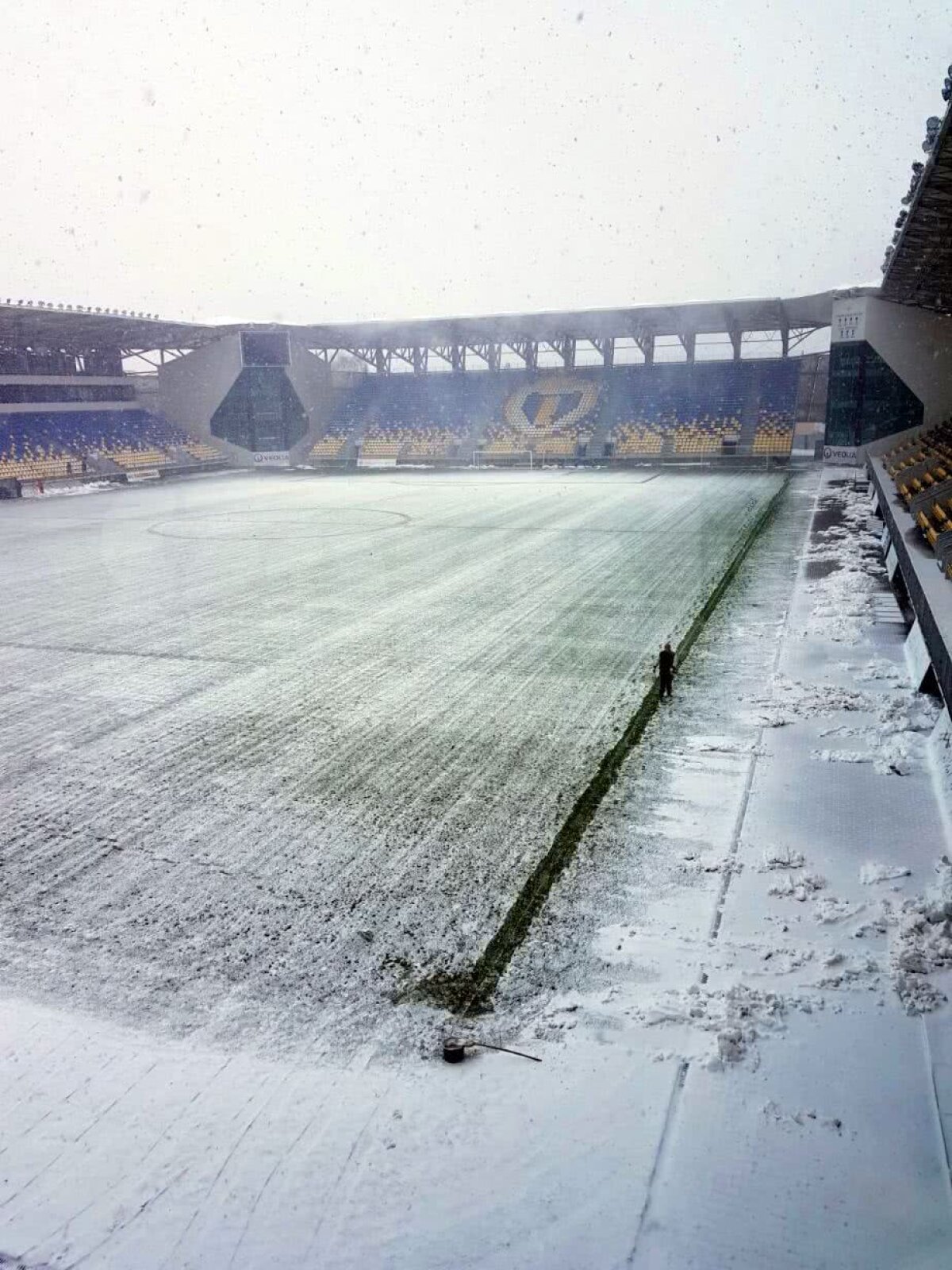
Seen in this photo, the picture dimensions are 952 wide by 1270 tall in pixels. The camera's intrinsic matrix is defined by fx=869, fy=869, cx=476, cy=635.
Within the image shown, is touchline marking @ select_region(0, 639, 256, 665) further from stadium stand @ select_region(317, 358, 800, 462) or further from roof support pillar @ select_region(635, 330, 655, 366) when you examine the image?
roof support pillar @ select_region(635, 330, 655, 366)

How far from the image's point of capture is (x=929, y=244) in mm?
19188

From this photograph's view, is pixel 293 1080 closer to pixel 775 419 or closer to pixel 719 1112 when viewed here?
pixel 719 1112

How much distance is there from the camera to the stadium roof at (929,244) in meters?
12.9

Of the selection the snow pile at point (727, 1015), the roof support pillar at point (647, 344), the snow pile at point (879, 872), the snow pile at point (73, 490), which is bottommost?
the snow pile at point (727, 1015)

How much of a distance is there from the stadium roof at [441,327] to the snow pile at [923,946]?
33512mm

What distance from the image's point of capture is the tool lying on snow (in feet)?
14.8

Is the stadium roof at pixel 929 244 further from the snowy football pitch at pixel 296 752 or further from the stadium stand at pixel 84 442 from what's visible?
the stadium stand at pixel 84 442

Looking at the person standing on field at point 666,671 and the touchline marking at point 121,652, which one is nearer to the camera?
the person standing on field at point 666,671

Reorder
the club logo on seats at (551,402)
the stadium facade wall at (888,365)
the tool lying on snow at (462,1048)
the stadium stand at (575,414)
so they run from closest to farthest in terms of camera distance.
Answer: the tool lying on snow at (462,1048) → the stadium facade wall at (888,365) → the stadium stand at (575,414) → the club logo on seats at (551,402)

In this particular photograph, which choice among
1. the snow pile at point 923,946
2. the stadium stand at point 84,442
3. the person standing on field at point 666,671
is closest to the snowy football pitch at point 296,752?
the person standing on field at point 666,671

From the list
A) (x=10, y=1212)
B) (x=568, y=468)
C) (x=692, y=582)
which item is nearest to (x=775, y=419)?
(x=568, y=468)

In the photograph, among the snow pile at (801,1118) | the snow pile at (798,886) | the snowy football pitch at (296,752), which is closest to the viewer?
the snow pile at (801,1118)

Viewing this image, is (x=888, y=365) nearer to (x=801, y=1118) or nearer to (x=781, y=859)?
(x=781, y=859)

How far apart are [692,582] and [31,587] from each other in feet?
41.3
